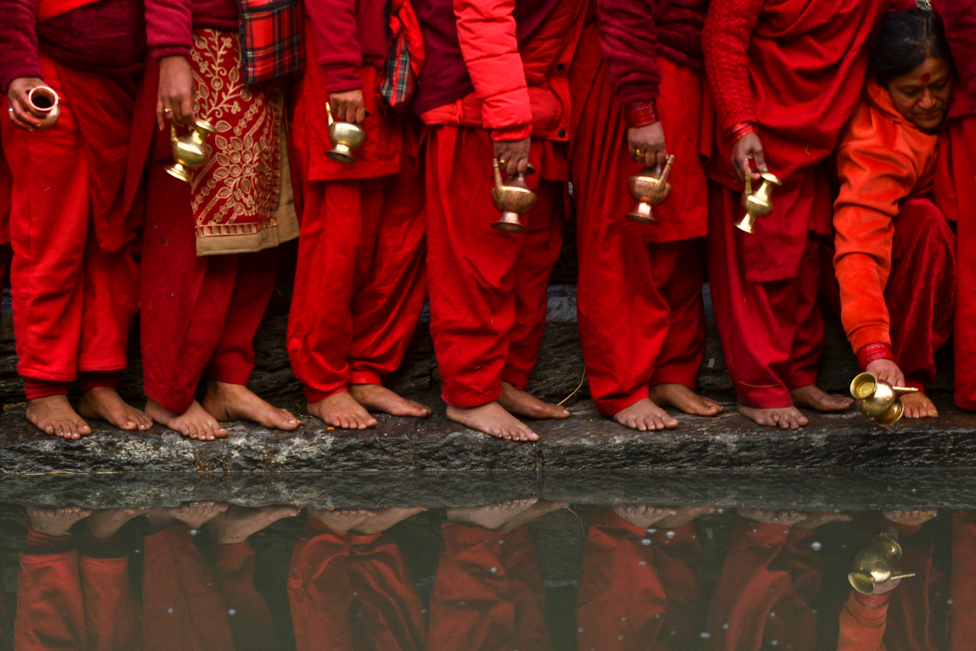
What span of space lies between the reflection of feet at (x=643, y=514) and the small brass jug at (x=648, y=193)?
2.67ft

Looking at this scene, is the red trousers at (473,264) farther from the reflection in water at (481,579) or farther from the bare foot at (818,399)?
the bare foot at (818,399)

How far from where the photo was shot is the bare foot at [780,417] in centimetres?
320

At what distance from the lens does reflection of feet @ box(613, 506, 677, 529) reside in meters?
2.70

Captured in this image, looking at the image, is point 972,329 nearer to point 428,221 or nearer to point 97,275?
point 428,221

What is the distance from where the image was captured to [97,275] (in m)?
3.25

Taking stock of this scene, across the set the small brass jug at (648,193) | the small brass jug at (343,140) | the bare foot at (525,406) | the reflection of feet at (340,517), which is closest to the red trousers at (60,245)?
the small brass jug at (343,140)

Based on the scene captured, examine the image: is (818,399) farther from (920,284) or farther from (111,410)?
(111,410)

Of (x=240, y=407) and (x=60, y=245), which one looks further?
(x=240, y=407)

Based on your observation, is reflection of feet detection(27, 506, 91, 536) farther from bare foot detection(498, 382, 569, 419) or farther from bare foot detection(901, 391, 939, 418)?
bare foot detection(901, 391, 939, 418)

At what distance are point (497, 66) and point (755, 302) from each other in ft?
3.70

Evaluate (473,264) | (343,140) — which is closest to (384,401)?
(473,264)

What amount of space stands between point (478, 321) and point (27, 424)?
4.77 ft

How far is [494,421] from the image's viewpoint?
319cm

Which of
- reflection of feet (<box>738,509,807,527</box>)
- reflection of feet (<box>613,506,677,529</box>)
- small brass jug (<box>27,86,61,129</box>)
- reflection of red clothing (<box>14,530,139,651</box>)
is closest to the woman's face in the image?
reflection of feet (<box>738,509,807,527</box>)
